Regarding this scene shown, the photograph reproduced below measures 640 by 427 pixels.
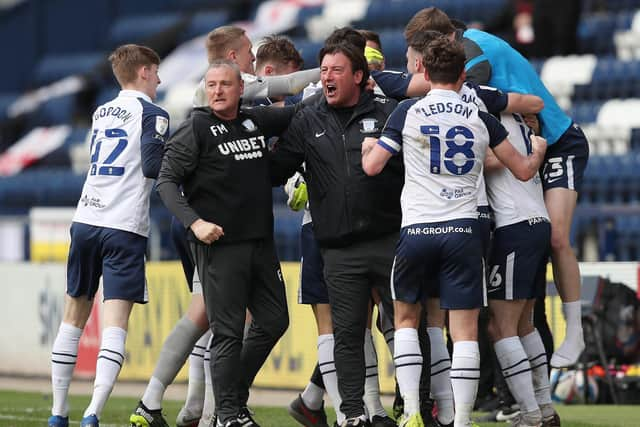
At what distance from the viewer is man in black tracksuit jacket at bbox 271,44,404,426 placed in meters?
7.20

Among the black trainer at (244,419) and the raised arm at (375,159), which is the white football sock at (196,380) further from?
the raised arm at (375,159)

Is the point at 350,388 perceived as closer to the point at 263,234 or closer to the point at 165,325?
the point at 263,234

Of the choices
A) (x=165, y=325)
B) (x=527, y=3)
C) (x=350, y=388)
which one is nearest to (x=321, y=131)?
(x=350, y=388)

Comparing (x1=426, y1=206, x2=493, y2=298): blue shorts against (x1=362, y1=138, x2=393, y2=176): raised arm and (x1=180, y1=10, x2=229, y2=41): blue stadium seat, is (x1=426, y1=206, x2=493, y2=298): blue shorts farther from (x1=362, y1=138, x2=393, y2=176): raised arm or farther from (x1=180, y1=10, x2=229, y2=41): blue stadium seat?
(x1=180, y1=10, x2=229, y2=41): blue stadium seat

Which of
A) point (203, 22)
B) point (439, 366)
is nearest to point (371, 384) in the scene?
point (439, 366)

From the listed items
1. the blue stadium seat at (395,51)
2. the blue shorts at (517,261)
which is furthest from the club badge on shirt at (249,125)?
the blue stadium seat at (395,51)

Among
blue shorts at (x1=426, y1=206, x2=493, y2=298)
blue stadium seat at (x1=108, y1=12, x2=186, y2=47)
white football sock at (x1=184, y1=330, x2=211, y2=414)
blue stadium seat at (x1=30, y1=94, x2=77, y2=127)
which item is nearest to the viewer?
blue shorts at (x1=426, y1=206, x2=493, y2=298)

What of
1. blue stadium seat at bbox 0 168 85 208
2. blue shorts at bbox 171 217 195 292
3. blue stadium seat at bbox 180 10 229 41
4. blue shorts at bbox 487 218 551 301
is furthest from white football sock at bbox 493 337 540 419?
blue stadium seat at bbox 180 10 229 41

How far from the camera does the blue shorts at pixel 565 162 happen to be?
7777 mm

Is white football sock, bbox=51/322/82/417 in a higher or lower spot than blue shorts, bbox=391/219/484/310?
lower

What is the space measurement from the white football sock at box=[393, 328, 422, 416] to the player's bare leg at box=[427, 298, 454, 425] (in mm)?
414

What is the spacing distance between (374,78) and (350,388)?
1.70m

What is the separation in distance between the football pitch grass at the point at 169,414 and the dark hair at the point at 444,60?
2.52m

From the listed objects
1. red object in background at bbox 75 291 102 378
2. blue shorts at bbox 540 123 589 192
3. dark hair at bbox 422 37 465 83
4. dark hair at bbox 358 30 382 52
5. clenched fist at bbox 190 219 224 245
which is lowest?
red object in background at bbox 75 291 102 378
